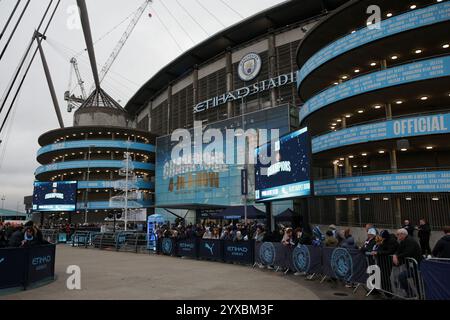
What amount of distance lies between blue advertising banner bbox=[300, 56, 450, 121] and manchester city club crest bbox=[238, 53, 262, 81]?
23857 millimetres

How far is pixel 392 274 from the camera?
383 inches

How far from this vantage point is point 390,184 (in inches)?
1013

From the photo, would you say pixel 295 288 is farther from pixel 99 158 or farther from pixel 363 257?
pixel 99 158

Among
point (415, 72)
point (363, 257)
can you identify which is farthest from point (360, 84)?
point (363, 257)

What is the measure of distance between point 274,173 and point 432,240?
421 inches

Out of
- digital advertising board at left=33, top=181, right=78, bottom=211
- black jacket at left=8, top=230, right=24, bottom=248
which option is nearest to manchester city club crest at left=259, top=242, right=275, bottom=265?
black jacket at left=8, top=230, right=24, bottom=248

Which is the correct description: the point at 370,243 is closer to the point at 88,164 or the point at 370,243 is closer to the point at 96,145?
the point at 88,164

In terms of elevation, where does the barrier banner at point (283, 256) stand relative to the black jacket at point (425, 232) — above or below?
below

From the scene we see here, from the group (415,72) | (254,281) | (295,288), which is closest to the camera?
(295,288)

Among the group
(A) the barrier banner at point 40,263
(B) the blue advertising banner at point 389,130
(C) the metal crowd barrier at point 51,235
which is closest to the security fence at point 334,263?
(A) the barrier banner at point 40,263

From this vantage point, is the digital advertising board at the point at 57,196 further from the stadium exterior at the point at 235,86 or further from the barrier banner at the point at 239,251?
the barrier banner at the point at 239,251

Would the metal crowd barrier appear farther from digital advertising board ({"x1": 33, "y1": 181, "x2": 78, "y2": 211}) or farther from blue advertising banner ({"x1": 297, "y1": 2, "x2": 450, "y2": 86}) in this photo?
blue advertising banner ({"x1": 297, "y1": 2, "x2": 450, "y2": 86})

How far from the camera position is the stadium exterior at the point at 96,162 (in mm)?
69500

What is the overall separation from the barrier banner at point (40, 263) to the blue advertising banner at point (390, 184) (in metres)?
21.6
